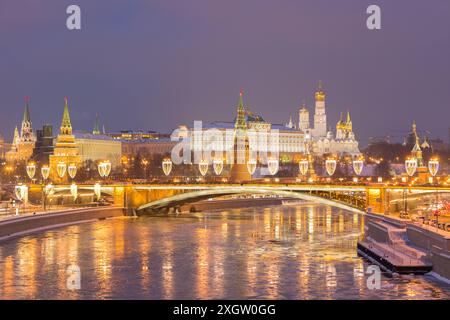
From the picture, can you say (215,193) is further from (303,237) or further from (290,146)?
(290,146)

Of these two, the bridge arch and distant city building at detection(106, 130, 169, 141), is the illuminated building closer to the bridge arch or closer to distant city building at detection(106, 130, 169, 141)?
distant city building at detection(106, 130, 169, 141)

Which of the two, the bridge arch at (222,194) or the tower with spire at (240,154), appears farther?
the tower with spire at (240,154)

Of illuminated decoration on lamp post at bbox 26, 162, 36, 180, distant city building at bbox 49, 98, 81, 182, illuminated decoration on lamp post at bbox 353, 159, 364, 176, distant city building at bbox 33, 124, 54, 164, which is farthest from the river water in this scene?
distant city building at bbox 33, 124, 54, 164

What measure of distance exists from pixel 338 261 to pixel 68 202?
1724 inches

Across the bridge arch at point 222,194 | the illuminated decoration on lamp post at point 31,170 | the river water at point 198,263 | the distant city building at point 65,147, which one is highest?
the distant city building at point 65,147

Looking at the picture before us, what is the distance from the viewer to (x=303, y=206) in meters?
79.1

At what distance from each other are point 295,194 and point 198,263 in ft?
66.5

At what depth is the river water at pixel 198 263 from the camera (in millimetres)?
28594

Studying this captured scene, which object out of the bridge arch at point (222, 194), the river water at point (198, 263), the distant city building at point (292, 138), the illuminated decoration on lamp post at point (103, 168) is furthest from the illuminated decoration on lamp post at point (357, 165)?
the distant city building at point (292, 138)

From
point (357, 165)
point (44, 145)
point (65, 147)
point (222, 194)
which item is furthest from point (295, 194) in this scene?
point (44, 145)

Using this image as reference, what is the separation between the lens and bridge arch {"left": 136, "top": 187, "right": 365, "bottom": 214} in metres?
53.5

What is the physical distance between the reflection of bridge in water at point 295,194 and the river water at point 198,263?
1804 mm

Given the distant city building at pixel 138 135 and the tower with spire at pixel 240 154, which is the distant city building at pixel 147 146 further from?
the tower with spire at pixel 240 154

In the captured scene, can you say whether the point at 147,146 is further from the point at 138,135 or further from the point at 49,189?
the point at 49,189
